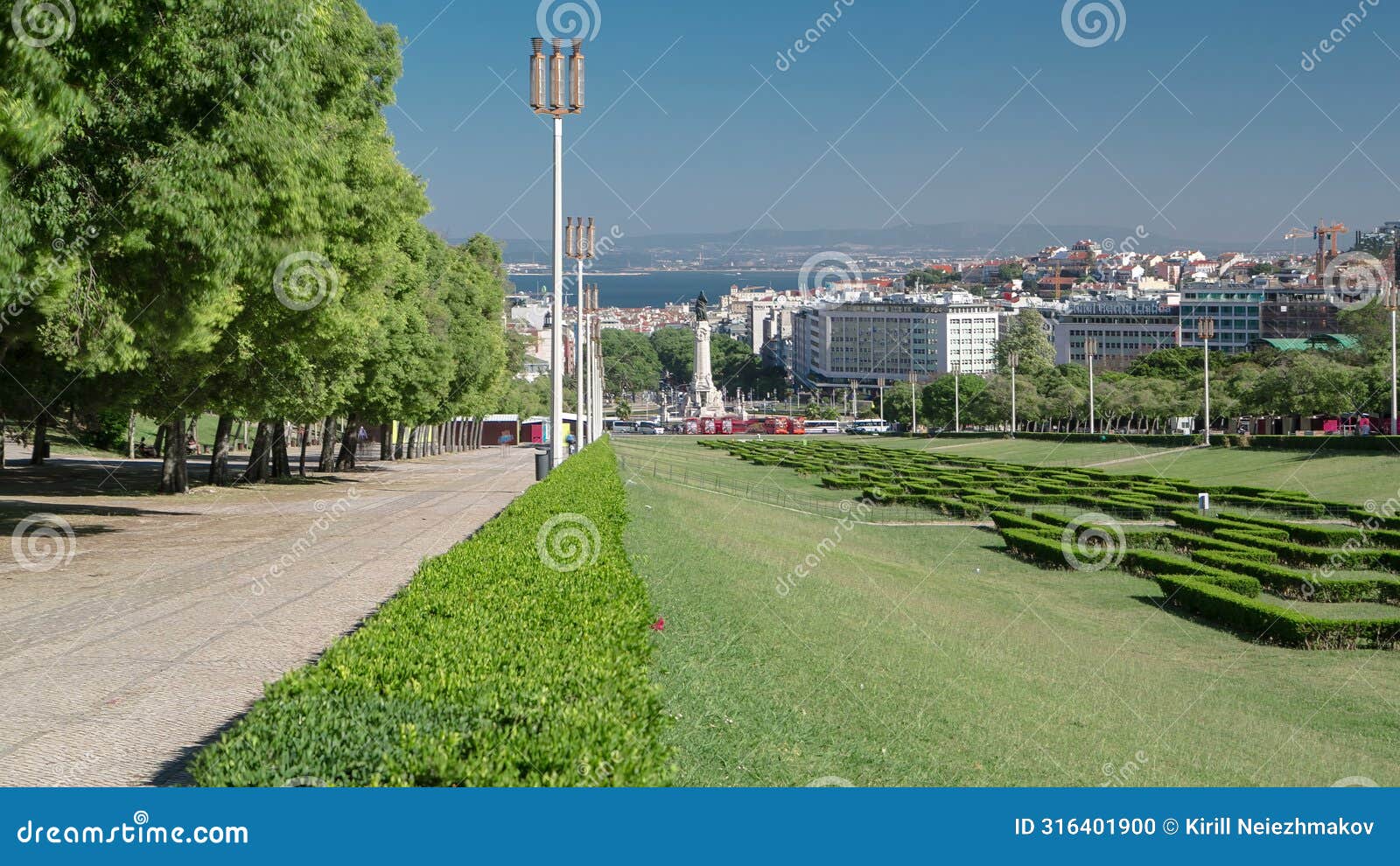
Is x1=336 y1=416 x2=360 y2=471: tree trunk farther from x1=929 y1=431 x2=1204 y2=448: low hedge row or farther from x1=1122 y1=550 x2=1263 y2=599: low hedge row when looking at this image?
x1=929 y1=431 x2=1204 y2=448: low hedge row

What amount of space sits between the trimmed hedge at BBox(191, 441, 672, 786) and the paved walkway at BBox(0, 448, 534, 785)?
165 cm

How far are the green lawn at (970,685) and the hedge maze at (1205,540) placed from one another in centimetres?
52

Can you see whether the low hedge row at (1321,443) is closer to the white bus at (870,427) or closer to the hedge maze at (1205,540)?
the hedge maze at (1205,540)

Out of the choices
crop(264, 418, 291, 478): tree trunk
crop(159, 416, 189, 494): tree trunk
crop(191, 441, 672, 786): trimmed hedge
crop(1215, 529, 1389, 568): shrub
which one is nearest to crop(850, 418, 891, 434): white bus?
crop(264, 418, 291, 478): tree trunk

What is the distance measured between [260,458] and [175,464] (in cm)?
625

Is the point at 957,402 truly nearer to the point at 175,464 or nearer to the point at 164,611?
the point at 175,464

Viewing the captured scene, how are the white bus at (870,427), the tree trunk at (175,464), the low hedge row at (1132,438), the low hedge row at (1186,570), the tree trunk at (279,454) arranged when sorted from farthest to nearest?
the white bus at (870,427) < the low hedge row at (1132,438) < the tree trunk at (279,454) < the tree trunk at (175,464) < the low hedge row at (1186,570)

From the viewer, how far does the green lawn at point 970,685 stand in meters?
8.88

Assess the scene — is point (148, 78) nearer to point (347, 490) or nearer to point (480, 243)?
point (347, 490)

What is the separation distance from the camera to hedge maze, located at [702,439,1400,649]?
1750 centimetres

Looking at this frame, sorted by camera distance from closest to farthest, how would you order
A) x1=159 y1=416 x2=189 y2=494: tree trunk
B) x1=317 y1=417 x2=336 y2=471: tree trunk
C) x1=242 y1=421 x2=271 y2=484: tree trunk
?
x1=159 y1=416 x2=189 y2=494: tree trunk
x1=242 y1=421 x2=271 y2=484: tree trunk
x1=317 y1=417 x2=336 y2=471: tree trunk

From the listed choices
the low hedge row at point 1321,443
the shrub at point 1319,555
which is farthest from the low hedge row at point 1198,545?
the low hedge row at point 1321,443

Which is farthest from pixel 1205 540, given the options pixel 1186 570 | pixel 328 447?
pixel 328 447

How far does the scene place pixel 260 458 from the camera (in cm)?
3812
